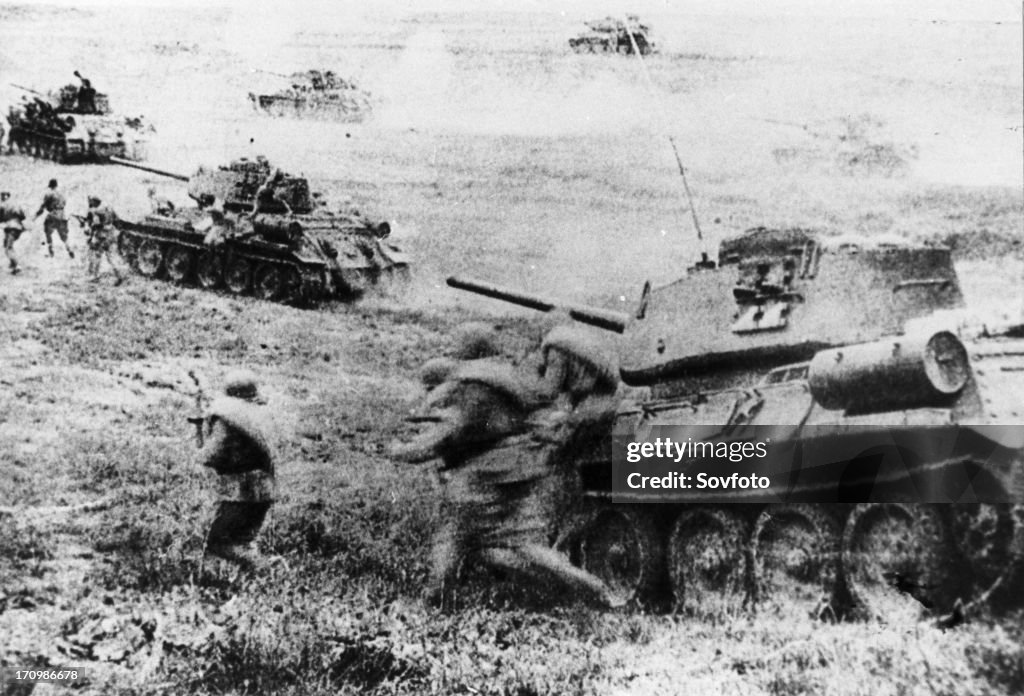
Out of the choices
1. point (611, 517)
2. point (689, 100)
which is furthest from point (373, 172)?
point (611, 517)

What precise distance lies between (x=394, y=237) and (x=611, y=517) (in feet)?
6.77

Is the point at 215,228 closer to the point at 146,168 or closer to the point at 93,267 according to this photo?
the point at 146,168

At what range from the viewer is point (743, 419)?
550cm

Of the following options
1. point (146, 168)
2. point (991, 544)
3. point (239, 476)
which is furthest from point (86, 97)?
point (991, 544)

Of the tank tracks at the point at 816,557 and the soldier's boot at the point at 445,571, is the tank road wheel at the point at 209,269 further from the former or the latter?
the tank tracks at the point at 816,557

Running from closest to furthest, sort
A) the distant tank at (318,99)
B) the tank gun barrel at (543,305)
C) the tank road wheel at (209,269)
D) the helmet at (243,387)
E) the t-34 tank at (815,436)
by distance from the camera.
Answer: the t-34 tank at (815,436)
the tank gun barrel at (543,305)
the helmet at (243,387)
the distant tank at (318,99)
the tank road wheel at (209,269)

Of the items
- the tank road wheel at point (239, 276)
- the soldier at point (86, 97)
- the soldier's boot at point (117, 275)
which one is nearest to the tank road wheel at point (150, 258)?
the soldier's boot at point (117, 275)

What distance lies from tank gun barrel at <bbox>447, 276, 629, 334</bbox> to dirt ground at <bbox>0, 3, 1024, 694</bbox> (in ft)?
0.21

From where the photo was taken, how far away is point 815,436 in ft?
17.4

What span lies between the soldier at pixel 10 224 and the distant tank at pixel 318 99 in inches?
63.8

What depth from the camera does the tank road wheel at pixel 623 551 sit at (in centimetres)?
571

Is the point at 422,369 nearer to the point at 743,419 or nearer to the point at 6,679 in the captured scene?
the point at 743,419

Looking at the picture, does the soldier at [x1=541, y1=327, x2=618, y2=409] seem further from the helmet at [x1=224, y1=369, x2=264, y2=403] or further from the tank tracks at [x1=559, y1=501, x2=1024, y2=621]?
the helmet at [x1=224, y1=369, x2=264, y2=403]

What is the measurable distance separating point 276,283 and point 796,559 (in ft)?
11.2
